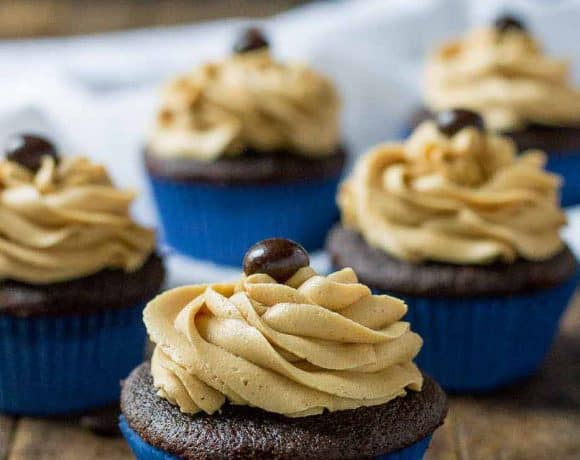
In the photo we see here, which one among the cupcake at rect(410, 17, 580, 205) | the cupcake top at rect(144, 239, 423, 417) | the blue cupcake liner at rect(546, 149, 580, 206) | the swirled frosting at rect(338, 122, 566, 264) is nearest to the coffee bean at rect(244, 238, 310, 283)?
the cupcake top at rect(144, 239, 423, 417)

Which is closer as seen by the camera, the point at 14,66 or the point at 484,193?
the point at 484,193

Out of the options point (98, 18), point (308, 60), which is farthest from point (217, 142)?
point (98, 18)

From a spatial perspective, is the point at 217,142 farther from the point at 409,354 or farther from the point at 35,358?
the point at 409,354

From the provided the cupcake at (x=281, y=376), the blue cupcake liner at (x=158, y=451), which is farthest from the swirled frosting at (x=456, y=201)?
the blue cupcake liner at (x=158, y=451)

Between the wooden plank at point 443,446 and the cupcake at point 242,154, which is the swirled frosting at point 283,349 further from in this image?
the cupcake at point 242,154

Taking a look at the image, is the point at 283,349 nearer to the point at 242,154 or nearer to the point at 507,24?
the point at 242,154

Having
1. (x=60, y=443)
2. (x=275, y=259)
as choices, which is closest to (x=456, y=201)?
(x=275, y=259)
